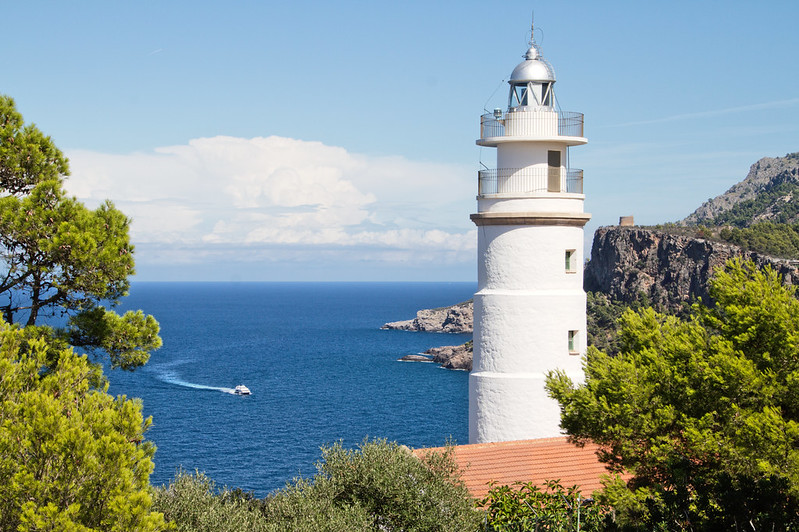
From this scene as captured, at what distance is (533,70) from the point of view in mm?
16625

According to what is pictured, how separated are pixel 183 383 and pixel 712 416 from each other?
6642cm

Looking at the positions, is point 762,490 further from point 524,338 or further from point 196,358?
point 196,358

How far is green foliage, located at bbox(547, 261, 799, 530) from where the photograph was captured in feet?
32.8

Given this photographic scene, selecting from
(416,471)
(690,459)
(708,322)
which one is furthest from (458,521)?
(708,322)

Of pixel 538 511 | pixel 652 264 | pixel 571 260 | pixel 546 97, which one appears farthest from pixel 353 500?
pixel 652 264

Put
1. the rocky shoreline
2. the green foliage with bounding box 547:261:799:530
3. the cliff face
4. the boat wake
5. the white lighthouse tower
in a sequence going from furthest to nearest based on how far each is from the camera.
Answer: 1. the cliff face
2. the rocky shoreline
3. the boat wake
4. the white lighthouse tower
5. the green foliage with bounding box 547:261:799:530

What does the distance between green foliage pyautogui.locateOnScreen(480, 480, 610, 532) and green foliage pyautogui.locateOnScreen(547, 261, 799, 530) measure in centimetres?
66

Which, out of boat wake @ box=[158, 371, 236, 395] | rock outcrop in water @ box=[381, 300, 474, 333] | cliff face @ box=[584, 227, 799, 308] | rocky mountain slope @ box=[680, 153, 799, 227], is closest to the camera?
boat wake @ box=[158, 371, 236, 395]

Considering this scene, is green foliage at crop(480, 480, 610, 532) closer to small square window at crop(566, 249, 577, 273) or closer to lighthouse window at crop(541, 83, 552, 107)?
small square window at crop(566, 249, 577, 273)

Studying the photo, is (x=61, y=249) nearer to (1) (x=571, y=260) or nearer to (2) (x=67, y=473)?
(2) (x=67, y=473)

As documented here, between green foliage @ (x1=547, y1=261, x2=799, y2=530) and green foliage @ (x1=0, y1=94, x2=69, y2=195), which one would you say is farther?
green foliage @ (x1=0, y1=94, x2=69, y2=195)

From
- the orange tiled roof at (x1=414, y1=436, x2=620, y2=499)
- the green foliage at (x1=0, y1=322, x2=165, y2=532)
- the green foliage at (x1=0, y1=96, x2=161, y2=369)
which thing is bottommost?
the orange tiled roof at (x1=414, y1=436, x2=620, y2=499)

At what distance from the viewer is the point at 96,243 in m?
11.4

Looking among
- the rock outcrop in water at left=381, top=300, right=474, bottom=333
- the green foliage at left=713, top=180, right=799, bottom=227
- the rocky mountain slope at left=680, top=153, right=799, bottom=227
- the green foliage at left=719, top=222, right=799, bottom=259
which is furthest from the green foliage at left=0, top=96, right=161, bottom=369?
the rock outcrop in water at left=381, top=300, right=474, bottom=333
